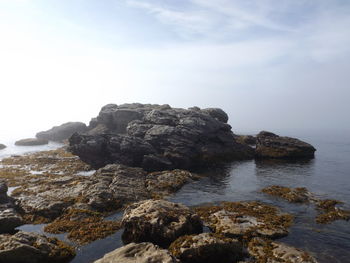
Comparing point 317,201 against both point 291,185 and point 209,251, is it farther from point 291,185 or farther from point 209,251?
point 209,251

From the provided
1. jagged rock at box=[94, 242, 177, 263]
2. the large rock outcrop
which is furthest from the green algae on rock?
the large rock outcrop

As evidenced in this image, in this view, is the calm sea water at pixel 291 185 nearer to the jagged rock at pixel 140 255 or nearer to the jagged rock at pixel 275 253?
the jagged rock at pixel 275 253

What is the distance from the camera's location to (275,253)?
935 inches

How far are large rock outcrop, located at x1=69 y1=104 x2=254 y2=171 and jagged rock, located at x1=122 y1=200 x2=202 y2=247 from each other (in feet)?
118

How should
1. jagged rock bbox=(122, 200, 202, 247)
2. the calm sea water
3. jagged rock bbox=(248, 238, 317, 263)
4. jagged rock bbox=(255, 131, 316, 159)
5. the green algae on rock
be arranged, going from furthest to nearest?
jagged rock bbox=(255, 131, 316, 159), the green algae on rock, jagged rock bbox=(122, 200, 202, 247), the calm sea water, jagged rock bbox=(248, 238, 317, 263)

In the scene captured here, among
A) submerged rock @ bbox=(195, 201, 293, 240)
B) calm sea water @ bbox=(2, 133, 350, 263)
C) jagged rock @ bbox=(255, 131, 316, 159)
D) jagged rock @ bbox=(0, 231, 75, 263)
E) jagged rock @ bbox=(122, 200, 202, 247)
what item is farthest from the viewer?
jagged rock @ bbox=(255, 131, 316, 159)

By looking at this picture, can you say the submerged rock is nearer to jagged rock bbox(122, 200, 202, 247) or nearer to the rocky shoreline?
the rocky shoreline

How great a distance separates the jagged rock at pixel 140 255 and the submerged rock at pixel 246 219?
904 centimetres

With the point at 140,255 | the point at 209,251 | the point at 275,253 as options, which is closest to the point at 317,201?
the point at 275,253

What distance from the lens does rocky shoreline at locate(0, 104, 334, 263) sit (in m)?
23.5

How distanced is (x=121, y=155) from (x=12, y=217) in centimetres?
3930

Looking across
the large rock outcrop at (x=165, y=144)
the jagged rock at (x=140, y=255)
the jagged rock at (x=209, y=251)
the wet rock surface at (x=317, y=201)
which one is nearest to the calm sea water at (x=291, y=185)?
the wet rock surface at (x=317, y=201)

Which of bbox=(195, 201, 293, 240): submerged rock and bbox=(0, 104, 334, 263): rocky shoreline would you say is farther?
bbox=(195, 201, 293, 240): submerged rock

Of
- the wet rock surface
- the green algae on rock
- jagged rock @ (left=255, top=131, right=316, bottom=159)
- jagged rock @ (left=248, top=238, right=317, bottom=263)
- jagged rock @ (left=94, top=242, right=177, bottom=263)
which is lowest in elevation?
the green algae on rock
